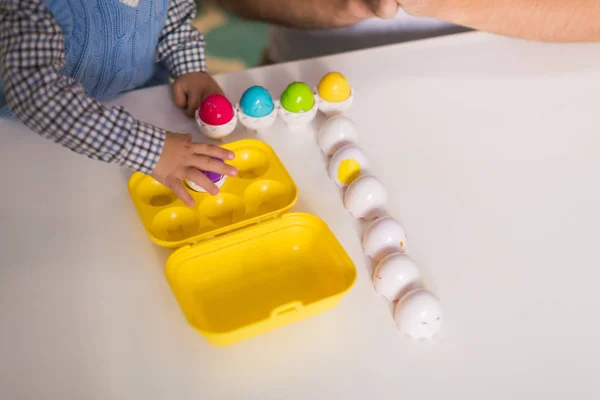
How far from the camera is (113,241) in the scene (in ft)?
1.91

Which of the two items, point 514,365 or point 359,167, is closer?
point 514,365

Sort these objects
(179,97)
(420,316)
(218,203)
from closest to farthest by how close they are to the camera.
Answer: (420,316), (218,203), (179,97)

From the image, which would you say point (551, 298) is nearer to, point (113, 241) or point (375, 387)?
point (375, 387)

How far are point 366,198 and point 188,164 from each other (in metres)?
0.19

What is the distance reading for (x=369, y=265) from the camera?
573 mm

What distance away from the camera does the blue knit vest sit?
653mm

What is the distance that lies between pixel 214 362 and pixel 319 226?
17 cm

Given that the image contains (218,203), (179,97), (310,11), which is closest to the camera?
(218,203)

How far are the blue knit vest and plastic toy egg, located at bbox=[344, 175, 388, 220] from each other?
0.35 metres

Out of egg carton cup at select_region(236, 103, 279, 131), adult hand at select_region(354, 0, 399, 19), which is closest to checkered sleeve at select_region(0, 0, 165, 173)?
egg carton cup at select_region(236, 103, 279, 131)

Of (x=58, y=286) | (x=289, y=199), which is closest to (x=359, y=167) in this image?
(x=289, y=199)

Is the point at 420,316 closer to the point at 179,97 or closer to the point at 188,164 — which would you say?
the point at 188,164

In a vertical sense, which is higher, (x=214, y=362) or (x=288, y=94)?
(x=288, y=94)

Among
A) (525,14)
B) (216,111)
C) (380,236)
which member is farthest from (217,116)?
(525,14)
